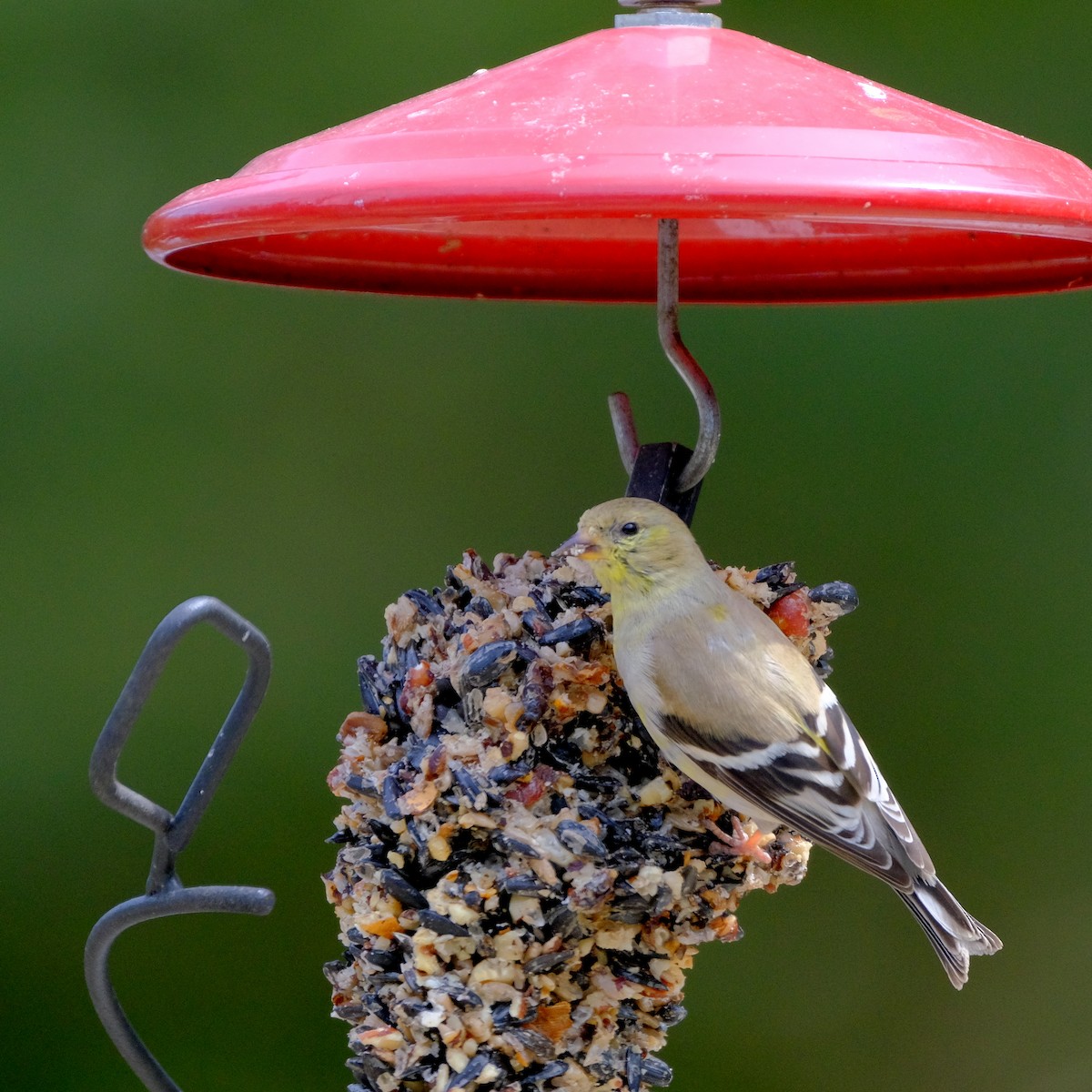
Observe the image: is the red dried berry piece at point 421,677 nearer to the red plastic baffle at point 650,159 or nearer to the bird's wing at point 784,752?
the bird's wing at point 784,752

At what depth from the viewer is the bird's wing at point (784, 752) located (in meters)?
1.40

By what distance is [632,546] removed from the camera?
1506 millimetres

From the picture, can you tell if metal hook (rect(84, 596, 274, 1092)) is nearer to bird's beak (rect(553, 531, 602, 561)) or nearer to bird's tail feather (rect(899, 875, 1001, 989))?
bird's beak (rect(553, 531, 602, 561))

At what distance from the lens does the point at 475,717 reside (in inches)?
55.4

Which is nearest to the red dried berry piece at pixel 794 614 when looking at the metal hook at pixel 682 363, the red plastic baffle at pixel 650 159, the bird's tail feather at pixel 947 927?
the metal hook at pixel 682 363

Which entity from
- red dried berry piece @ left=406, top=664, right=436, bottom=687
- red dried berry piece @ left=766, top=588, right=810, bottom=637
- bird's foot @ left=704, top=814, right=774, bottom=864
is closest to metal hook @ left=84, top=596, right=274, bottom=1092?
red dried berry piece @ left=406, top=664, right=436, bottom=687

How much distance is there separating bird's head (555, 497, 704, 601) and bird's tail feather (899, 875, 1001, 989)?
1.40ft

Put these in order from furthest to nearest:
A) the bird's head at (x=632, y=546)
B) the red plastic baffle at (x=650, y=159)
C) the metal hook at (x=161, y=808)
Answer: the bird's head at (x=632, y=546), the metal hook at (x=161, y=808), the red plastic baffle at (x=650, y=159)

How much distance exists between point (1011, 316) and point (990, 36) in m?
0.54

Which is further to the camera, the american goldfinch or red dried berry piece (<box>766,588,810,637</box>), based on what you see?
red dried berry piece (<box>766,588,810,637</box>)

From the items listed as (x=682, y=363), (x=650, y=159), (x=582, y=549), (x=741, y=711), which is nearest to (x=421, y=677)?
(x=582, y=549)

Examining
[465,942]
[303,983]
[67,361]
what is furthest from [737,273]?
[303,983]

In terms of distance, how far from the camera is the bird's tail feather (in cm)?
151

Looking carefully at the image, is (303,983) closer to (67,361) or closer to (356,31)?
(67,361)
